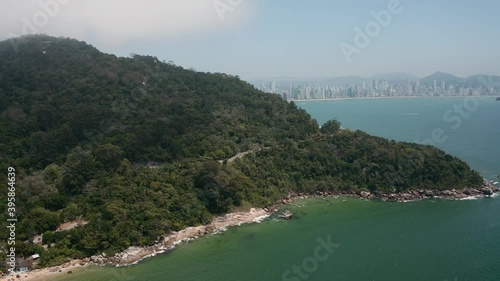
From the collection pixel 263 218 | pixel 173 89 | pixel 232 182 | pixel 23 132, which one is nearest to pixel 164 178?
pixel 232 182

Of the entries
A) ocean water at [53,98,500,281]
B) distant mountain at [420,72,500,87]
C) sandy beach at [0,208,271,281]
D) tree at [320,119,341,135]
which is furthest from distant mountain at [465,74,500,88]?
sandy beach at [0,208,271,281]

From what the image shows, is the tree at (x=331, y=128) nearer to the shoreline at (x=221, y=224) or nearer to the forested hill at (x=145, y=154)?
the forested hill at (x=145, y=154)

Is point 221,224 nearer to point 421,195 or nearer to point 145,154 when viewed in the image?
point 145,154

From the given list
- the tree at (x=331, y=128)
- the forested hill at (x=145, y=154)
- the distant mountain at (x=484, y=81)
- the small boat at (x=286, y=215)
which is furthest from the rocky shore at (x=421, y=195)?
the distant mountain at (x=484, y=81)

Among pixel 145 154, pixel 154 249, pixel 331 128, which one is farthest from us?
pixel 331 128

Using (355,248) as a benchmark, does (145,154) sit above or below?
above

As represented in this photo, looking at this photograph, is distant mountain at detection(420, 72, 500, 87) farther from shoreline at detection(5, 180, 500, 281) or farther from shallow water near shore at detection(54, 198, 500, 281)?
shallow water near shore at detection(54, 198, 500, 281)

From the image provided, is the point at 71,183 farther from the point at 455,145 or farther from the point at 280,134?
the point at 455,145

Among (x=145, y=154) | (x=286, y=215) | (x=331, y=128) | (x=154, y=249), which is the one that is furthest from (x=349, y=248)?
(x=331, y=128)

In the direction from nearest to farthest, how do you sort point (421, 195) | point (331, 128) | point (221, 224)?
1. point (221, 224)
2. point (421, 195)
3. point (331, 128)
